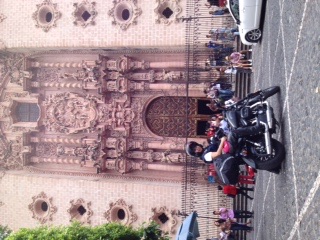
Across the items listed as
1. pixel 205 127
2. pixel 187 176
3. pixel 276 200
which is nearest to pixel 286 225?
pixel 276 200

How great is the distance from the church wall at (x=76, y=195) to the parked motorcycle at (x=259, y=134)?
317 inches

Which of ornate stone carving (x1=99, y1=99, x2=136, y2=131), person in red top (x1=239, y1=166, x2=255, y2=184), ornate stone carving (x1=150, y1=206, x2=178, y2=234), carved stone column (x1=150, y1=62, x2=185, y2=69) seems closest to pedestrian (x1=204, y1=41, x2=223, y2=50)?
carved stone column (x1=150, y1=62, x2=185, y2=69)

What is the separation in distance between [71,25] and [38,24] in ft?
4.67

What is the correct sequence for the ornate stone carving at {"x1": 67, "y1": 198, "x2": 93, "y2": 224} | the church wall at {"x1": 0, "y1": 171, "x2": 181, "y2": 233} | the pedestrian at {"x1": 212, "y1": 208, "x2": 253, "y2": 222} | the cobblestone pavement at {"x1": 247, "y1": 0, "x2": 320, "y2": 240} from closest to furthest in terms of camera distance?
the cobblestone pavement at {"x1": 247, "y1": 0, "x2": 320, "y2": 240} → the pedestrian at {"x1": 212, "y1": 208, "x2": 253, "y2": 222} → the church wall at {"x1": 0, "y1": 171, "x2": 181, "y2": 233} → the ornate stone carving at {"x1": 67, "y1": 198, "x2": 93, "y2": 224}

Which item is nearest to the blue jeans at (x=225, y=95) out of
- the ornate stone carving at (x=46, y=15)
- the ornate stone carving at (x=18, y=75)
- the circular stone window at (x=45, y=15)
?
the ornate stone carving at (x=46, y=15)

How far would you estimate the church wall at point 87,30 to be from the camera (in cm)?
1589

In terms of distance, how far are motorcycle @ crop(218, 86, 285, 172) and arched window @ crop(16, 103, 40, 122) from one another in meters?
12.1

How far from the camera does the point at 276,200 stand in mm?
7613

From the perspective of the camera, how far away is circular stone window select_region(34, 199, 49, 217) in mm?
17475

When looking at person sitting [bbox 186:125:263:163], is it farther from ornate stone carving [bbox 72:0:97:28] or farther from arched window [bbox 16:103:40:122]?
arched window [bbox 16:103:40:122]

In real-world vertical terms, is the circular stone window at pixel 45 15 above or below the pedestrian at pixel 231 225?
above

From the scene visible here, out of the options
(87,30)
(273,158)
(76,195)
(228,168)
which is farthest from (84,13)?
(273,158)

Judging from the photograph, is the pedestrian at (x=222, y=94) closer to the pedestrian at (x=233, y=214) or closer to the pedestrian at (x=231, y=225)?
the pedestrian at (x=233, y=214)

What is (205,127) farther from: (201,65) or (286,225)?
(286,225)
